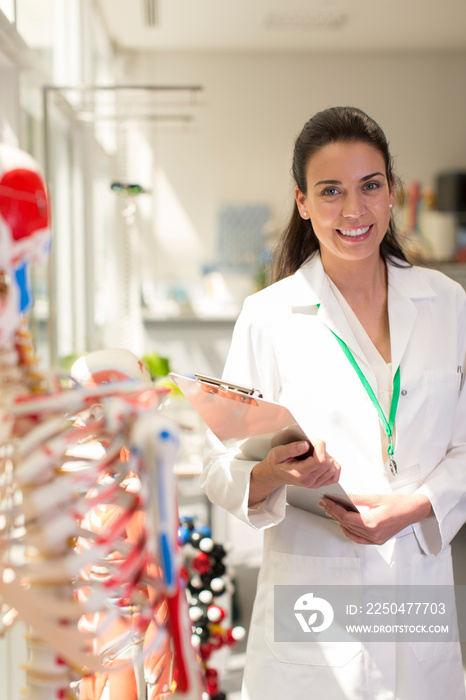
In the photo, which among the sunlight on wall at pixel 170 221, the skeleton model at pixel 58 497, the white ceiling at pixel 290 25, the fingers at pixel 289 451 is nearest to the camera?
the skeleton model at pixel 58 497

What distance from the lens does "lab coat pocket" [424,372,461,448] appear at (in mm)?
1316

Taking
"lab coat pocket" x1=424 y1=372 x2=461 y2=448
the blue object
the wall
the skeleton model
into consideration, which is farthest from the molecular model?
the wall

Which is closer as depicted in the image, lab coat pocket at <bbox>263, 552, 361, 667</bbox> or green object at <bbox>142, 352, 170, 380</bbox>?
lab coat pocket at <bbox>263, 552, 361, 667</bbox>

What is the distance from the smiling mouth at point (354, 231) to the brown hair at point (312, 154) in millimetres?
155

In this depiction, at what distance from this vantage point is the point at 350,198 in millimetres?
1271

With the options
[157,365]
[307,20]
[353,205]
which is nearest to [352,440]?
[353,205]

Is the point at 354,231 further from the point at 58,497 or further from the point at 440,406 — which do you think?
the point at 58,497

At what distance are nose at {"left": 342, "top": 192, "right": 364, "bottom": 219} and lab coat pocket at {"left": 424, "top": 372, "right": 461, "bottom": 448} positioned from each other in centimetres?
34

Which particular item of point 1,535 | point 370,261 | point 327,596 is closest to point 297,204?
point 370,261

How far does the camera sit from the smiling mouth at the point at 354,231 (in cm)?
128

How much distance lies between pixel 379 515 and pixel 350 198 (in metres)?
0.58

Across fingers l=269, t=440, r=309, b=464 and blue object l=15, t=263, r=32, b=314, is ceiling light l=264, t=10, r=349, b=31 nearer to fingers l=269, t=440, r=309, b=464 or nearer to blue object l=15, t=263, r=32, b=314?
fingers l=269, t=440, r=309, b=464

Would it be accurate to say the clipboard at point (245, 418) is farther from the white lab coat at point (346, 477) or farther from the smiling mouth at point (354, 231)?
the smiling mouth at point (354, 231)

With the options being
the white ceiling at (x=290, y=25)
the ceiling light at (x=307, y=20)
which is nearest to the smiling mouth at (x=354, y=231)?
the white ceiling at (x=290, y=25)
